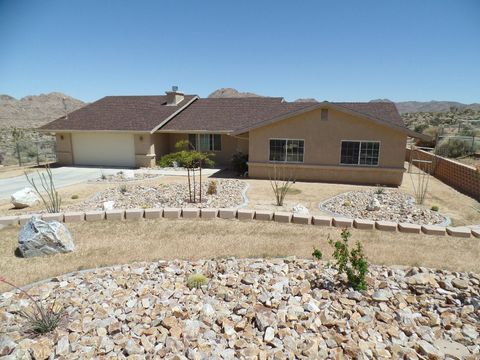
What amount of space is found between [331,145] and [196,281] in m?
12.6

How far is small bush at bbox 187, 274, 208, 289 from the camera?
5512 mm

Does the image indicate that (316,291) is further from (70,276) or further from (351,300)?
(70,276)

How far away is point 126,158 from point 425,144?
82.3 ft

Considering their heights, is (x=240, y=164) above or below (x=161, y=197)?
above

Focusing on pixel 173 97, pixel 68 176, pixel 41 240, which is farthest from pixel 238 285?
pixel 173 97

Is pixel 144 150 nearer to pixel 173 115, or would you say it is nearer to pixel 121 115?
pixel 173 115

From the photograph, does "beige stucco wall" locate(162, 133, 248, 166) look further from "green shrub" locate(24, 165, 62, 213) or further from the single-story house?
"green shrub" locate(24, 165, 62, 213)

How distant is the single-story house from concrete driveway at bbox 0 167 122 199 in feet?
6.56

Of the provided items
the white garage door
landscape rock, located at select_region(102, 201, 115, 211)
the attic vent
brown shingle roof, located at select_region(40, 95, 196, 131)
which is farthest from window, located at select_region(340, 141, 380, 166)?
the white garage door

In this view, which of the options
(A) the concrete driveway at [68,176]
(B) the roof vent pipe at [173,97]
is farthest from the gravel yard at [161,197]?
(B) the roof vent pipe at [173,97]

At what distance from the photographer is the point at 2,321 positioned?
183 inches

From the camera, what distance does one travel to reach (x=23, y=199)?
11.3 m

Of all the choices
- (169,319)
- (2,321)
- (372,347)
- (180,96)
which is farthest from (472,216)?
(180,96)

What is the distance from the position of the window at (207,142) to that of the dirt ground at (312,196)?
18.4 ft
